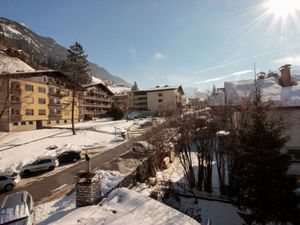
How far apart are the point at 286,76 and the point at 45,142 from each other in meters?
34.8

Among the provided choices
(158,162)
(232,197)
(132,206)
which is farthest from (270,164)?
(158,162)

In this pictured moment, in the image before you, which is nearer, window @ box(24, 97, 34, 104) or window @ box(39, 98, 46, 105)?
window @ box(24, 97, 34, 104)

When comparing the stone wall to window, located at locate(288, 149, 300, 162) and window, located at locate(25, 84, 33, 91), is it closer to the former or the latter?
window, located at locate(288, 149, 300, 162)

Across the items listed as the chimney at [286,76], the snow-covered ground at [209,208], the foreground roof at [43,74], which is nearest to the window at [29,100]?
the foreground roof at [43,74]

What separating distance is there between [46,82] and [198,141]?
Answer: 4570 cm

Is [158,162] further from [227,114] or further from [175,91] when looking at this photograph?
[175,91]

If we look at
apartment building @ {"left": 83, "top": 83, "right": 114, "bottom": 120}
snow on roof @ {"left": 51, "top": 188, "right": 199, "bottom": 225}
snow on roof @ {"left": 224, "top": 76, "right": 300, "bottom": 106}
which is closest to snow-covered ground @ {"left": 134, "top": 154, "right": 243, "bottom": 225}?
snow on roof @ {"left": 51, "top": 188, "right": 199, "bottom": 225}

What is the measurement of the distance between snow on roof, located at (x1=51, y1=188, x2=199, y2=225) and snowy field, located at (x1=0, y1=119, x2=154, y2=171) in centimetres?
2330

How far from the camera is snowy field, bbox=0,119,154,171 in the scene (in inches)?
1186

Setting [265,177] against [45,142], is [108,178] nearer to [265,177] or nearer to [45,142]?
[265,177]

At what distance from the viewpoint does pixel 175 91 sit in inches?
3688

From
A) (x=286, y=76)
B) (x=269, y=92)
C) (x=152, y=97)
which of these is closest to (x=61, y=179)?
(x=269, y=92)

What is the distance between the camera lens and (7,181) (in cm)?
2003

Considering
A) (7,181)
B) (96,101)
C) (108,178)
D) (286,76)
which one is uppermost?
(96,101)
